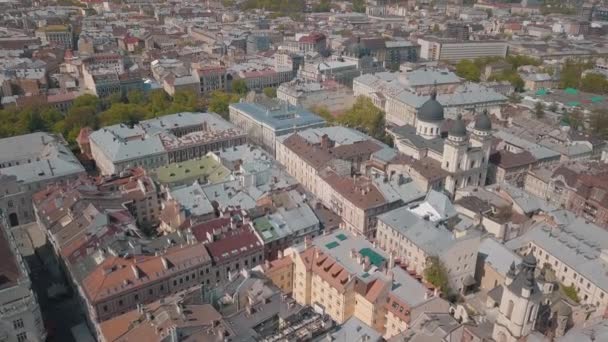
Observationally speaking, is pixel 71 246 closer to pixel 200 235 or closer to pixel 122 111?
pixel 200 235

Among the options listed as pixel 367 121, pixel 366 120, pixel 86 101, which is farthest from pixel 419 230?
pixel 86 101

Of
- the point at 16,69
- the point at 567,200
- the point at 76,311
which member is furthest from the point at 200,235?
the point at 16,69

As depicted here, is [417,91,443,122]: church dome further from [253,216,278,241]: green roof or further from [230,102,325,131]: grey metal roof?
[253,216,278,241]: green roof

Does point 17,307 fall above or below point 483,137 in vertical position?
below

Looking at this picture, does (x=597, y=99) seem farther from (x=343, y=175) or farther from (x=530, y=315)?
(x=530, y=315)

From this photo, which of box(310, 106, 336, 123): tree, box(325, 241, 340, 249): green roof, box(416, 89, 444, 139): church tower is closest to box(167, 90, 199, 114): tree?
box(310, 106, 336, 123): tree

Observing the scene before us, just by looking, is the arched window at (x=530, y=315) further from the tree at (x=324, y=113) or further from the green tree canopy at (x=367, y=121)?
the tree at (x=324, y=113)

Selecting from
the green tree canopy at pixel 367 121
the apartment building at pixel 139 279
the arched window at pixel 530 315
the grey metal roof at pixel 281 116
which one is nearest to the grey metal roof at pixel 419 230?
the arched window at pixel 530 315
